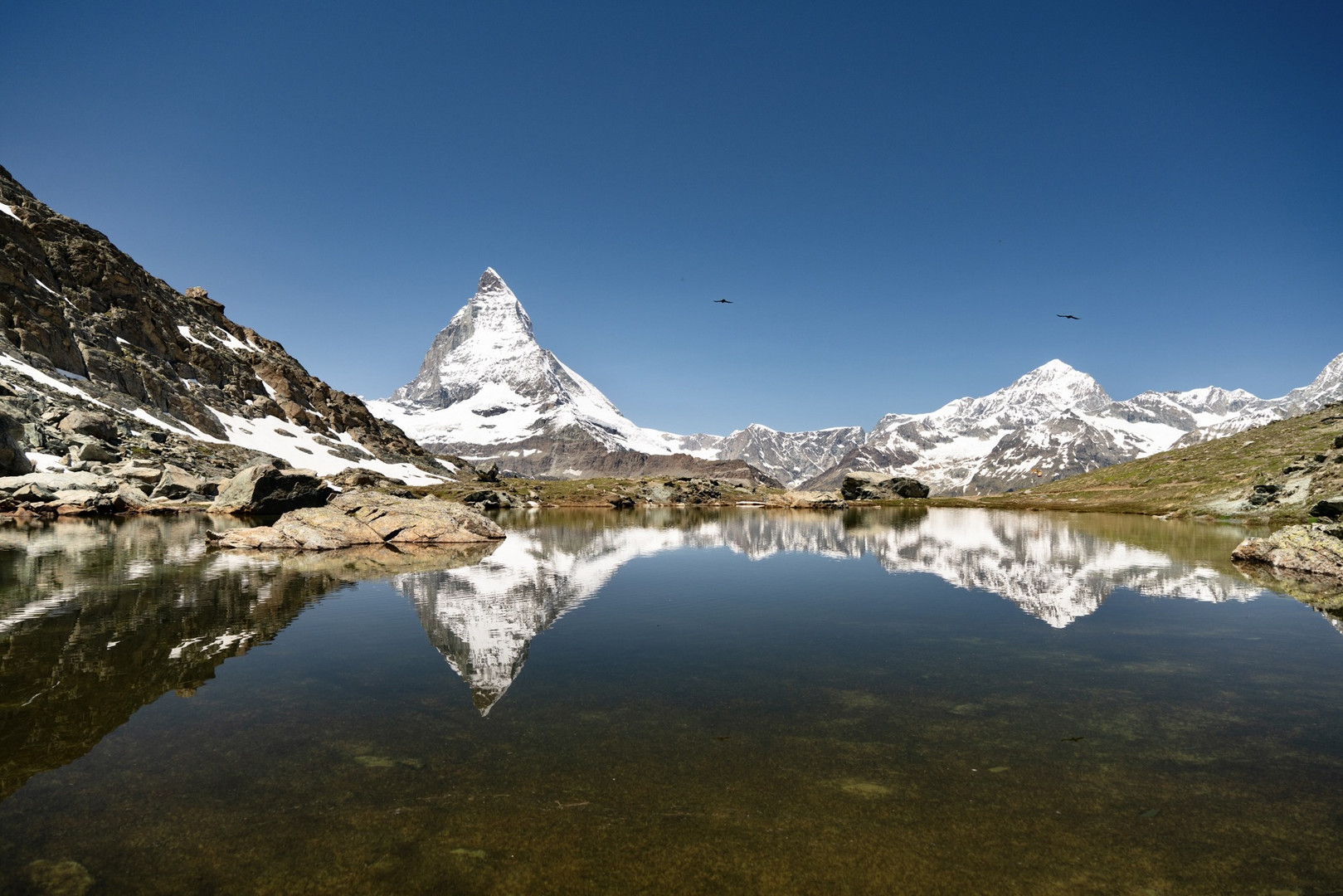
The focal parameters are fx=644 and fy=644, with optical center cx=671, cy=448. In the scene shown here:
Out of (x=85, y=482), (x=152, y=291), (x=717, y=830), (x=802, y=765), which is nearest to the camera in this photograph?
(x=717, y=830)

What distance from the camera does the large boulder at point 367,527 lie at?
164ft

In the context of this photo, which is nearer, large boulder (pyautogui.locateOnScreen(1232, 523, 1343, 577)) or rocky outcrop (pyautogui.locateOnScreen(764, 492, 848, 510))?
large boulder (pyautogui.locateOnScreen(1232, 523, 1343, 577))

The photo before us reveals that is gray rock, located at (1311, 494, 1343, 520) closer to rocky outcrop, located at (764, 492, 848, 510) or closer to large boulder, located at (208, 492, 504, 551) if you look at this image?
large boulder, located at (208, 492, 504, 551)

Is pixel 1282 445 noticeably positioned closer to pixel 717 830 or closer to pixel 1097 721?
pixel 1097 721

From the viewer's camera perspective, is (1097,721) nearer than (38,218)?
Yes

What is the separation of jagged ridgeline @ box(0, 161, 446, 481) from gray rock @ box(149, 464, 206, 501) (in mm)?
13105

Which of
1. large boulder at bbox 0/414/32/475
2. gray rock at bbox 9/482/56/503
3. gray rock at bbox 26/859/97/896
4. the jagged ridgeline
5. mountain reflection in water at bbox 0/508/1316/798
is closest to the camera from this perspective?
gray rock at bbox 26/859/97/896

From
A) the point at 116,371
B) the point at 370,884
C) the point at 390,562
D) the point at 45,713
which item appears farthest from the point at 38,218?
the point at 370,884

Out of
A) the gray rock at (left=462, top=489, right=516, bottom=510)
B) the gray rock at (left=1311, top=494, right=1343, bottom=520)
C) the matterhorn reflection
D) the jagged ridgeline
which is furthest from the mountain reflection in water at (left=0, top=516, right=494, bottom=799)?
the gray rock at (left=462, top=489, right=516, bottom=510)

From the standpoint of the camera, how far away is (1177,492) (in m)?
119

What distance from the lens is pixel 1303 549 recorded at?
38812 millimetres

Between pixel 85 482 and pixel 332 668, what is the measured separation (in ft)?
302

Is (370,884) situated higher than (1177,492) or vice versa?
(1177,492)

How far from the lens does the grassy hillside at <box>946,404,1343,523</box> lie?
74938mm
